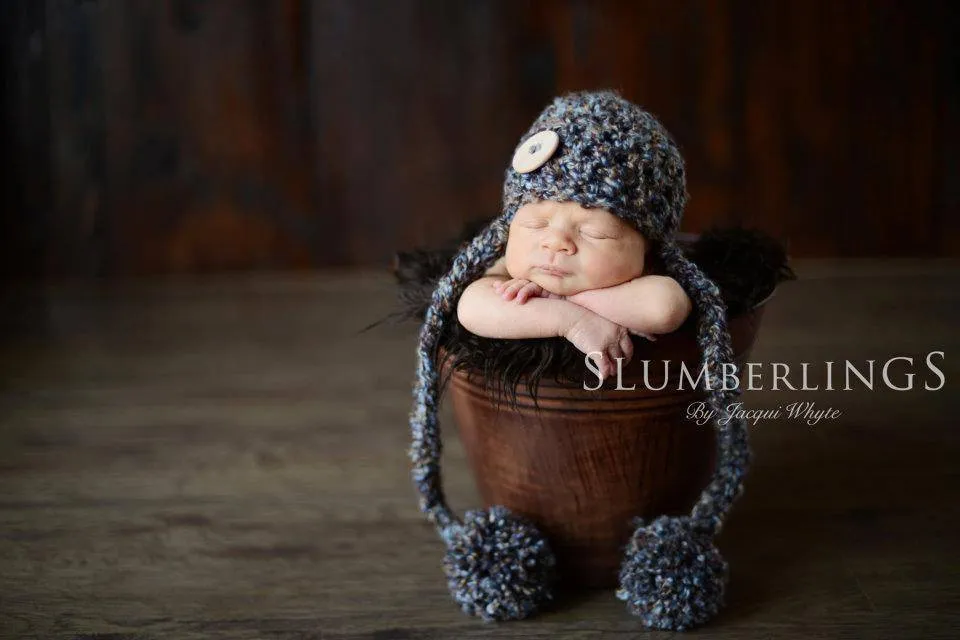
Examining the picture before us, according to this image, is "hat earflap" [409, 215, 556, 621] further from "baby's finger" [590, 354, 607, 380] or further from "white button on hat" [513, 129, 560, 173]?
"baby's finger" [590, 354, 607, 380]

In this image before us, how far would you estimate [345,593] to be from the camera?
1.15 meters

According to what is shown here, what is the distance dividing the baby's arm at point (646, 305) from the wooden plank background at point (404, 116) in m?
1.37

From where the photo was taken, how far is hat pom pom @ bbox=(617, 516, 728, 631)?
1044mm

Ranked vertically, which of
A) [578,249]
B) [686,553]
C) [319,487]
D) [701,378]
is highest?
[578,249]

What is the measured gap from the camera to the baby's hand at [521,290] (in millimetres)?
1031

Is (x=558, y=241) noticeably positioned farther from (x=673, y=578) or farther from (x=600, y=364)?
(x=673, y=578)

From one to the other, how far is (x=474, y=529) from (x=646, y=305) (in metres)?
0.30

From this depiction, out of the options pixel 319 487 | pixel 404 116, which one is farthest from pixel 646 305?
pixel 404 116

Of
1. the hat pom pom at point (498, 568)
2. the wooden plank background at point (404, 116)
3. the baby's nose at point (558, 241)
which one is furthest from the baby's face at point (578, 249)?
the wooden plank background at point (404, 116)

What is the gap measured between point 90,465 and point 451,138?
3.90 feet

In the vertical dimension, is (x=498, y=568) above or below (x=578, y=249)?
below

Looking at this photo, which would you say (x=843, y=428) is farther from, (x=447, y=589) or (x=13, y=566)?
(x=13, y=566)

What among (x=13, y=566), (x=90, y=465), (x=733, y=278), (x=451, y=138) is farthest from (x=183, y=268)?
(x=733, y=278)

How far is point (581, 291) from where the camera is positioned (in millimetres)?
1042
